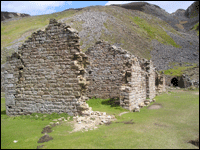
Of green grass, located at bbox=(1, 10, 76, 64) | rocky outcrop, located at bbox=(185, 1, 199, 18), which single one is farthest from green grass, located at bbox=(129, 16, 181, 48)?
rocky outcrop, located at bbox=(185, 1, 199, 18)

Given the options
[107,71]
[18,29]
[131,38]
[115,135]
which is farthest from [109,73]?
[18,29]

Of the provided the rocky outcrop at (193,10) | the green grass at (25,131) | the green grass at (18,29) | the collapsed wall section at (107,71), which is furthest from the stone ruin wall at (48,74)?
the rocky outcrop at (193,10)

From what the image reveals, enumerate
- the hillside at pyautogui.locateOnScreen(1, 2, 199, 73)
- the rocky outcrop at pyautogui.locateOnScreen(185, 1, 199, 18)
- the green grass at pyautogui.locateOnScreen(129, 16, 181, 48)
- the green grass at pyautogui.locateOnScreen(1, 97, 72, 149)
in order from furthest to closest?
the rocky outcrop at pyautogui.locateOnScreen(185, 1, 199, 18) < the green grass at pyautogui.locateOnScreen(129, 16, 181, 48) < the hillside at pyautogui.locateOnScreen(1, 2, 199, 73) < the green grass at pyautogui.locateOnScreen(1, 97, 72, 149)

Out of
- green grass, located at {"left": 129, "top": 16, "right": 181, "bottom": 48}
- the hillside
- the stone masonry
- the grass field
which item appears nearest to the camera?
the grass field

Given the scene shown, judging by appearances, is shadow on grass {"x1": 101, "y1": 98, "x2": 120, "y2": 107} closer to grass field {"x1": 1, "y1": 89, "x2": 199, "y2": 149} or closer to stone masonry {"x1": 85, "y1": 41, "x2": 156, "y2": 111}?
stone masonry {"x1": 85, "y1": 41, "x2": 156, "y2": 111}

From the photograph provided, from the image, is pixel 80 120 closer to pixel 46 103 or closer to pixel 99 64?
pixel 46 103

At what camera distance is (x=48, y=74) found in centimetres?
825

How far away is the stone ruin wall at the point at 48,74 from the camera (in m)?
7.91

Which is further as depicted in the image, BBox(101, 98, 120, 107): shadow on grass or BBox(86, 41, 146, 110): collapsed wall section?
BBox(86, 41, 146, 110): collapsed wall section

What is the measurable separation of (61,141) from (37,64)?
5.06 metres

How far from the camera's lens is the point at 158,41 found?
5272 cm

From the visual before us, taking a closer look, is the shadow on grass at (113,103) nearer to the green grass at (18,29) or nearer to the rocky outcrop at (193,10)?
the green grass at (18,29)

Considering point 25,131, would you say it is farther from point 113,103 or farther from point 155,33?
point 155,33

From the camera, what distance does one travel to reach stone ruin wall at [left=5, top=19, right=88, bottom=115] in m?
7.91
